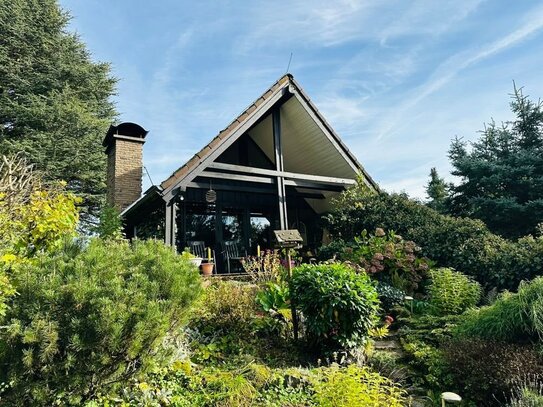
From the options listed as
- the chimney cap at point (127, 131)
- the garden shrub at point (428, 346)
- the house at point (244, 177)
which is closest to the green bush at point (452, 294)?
the garden shrub at point (428, 346)

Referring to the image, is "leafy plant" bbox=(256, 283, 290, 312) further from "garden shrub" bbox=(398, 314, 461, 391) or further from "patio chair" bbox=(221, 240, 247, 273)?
"patio chair" bbox=(221, 240, 247, 273)

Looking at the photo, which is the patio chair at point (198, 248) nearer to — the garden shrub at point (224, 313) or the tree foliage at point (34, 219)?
the garden shrub at point (224, 313)

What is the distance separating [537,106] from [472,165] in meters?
3.46

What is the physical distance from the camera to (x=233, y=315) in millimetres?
5473

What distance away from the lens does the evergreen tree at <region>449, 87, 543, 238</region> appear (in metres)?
13.1

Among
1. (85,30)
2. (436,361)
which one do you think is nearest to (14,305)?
(436,361)

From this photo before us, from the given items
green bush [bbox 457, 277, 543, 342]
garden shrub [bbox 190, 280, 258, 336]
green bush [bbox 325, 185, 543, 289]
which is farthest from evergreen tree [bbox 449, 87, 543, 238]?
garden shrub [bbox 190, 280, 258, 336]

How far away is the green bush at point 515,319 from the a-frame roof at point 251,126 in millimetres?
6176

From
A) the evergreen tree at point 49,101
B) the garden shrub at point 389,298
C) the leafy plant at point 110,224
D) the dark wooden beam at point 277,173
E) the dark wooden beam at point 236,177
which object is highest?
the evergreen tree at point 49,101

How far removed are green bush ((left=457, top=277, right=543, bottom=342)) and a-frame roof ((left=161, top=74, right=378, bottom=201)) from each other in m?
6.18

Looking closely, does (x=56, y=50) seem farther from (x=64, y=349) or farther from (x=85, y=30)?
(x=64, y=349)

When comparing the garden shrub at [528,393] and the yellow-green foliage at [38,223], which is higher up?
the yellow-green foliage at [38,223]

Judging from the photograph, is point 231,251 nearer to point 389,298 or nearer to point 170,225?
point 170,225

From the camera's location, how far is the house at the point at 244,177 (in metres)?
9.49
